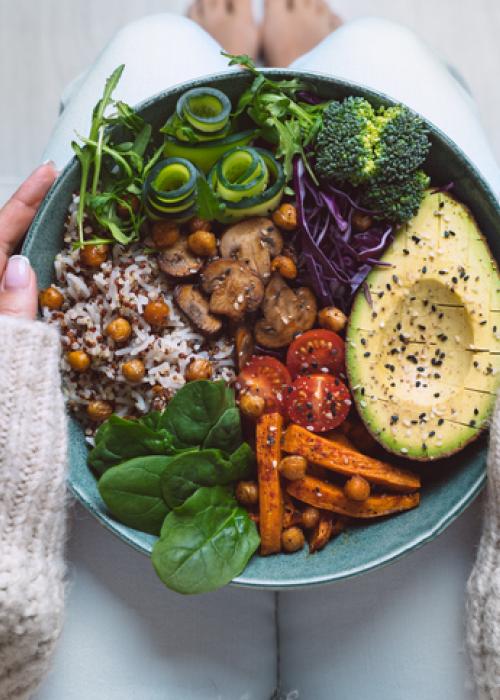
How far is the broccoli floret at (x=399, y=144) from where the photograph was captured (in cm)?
152

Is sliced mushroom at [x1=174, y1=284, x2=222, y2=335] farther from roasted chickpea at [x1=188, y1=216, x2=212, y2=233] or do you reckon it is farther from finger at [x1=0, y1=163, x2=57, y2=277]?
finger at [x1=0, y1=163, x2=57, y2=277]

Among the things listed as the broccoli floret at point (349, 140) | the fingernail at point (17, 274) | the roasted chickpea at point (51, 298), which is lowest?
the roasted chickpea at point (51, 298)

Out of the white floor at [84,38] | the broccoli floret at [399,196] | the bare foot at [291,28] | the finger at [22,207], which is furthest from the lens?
the white floor at [84,38]

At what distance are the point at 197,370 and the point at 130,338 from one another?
0.58ft

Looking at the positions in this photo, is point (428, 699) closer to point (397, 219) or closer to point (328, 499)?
point (328, 499)

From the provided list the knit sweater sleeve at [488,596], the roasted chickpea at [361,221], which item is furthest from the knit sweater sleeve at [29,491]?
the knit sweater sleeve at [488,596]

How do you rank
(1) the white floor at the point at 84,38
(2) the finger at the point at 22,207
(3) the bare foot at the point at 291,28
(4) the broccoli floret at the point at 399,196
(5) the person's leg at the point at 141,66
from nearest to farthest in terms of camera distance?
1. (4) the broccoli floret at the point at 399,196
2. (2) the finger at the point at 22,207
3. (5) the person's leg at the point at 141,66
4. (3) the bare foot at the point at 291,28
5. (1) the white floor at the point at 84,38

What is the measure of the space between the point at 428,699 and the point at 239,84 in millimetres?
1518

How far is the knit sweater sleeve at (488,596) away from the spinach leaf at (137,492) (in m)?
0.69

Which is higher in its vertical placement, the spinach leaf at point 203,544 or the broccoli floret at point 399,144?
the broccoli floret at point 399,144

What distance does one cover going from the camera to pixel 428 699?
1719 mm

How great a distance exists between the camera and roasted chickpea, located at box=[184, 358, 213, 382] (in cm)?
159

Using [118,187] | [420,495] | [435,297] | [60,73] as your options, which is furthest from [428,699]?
[60,73]

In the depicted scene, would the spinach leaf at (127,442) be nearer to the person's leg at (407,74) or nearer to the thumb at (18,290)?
the thumb at (18,290)
